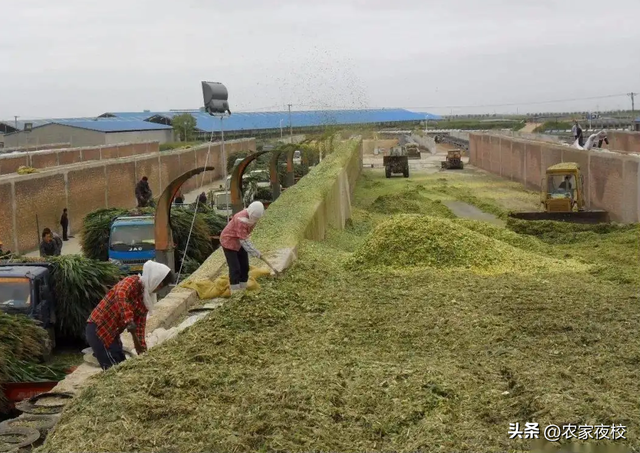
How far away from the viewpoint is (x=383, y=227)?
1565 centimetres

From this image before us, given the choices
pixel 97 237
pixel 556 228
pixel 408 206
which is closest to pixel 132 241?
pixel 97 237

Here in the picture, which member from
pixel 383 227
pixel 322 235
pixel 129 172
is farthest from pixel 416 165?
pixel 383 227

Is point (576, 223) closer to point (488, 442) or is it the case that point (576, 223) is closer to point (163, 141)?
point (488, 442)

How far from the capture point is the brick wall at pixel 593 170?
30797 millimetres

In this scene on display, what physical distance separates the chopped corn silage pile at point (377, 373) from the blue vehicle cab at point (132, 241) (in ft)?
27.3

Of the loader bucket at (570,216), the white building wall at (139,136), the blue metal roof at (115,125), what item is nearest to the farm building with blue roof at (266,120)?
the white building wall at (139,136)

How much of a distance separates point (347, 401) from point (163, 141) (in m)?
90.2

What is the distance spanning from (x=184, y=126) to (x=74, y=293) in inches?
3048

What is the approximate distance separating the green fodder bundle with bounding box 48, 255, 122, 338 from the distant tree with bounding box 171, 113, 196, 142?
76.2m

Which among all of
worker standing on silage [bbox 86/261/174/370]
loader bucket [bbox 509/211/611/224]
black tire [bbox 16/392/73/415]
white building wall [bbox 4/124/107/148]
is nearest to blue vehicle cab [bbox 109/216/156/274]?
worker standing on silage [bbox 86/261/174/370]

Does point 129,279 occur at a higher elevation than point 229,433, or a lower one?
higher

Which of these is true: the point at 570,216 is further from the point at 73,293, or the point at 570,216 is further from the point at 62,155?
the point at 62,155

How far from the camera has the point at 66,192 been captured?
36406 millimetres

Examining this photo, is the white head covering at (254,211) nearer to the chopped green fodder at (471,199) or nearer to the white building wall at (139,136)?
the chopped green fodder at (471,199)
